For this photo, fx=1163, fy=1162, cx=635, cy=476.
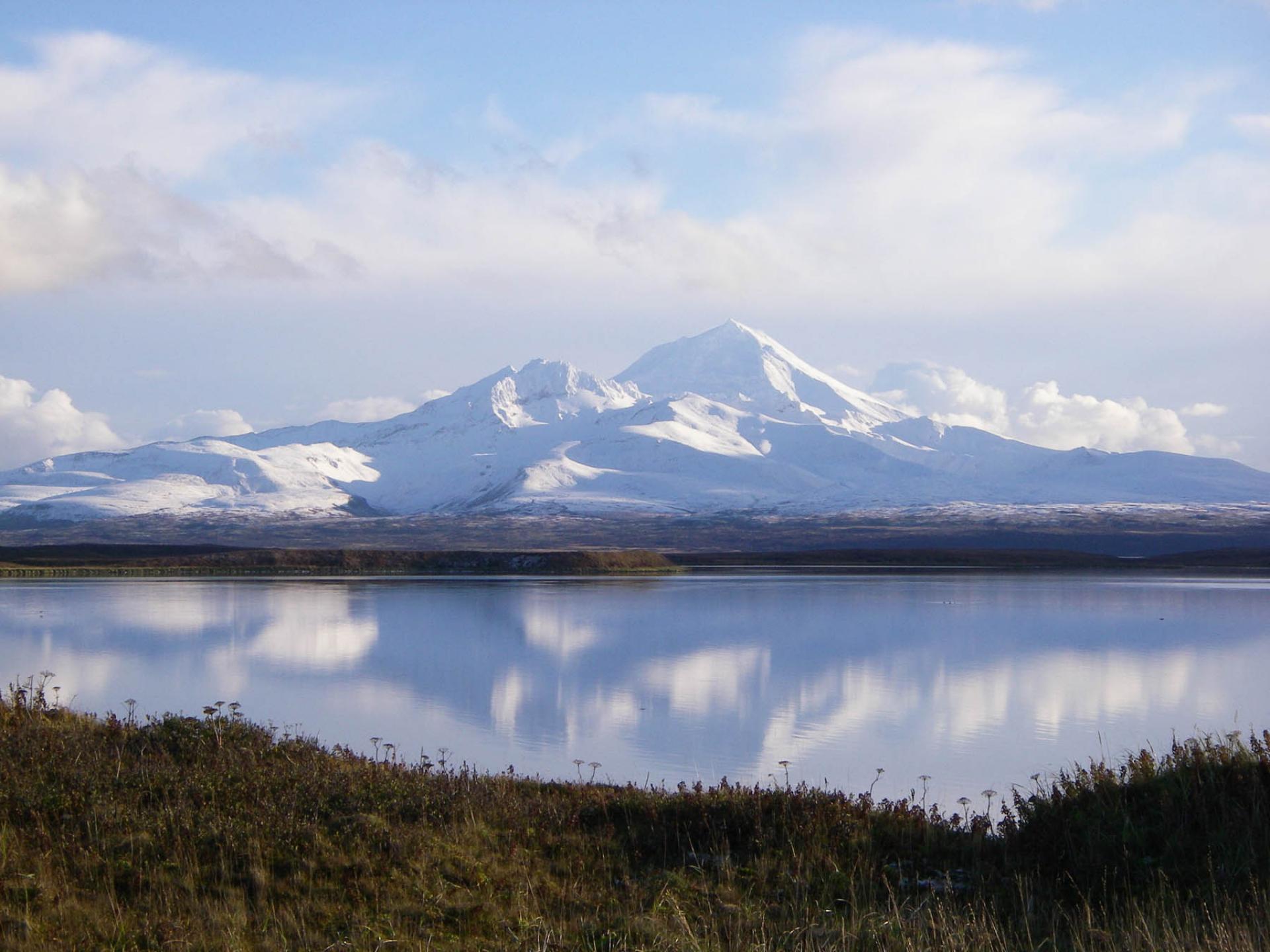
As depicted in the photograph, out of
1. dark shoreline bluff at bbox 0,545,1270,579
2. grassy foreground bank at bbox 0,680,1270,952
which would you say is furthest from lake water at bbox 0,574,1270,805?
dark shoreline bluff at bbox 0,545,1270,579

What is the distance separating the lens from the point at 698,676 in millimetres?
20422

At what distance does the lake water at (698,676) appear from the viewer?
13.7 metres

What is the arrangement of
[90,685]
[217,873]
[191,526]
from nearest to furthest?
[217,873], [90,685], [191,526]

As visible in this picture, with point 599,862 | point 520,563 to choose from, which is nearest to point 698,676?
point 599,862

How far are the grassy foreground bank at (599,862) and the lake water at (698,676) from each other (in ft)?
10.4

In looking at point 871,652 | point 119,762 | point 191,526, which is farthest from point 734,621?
point 191,526

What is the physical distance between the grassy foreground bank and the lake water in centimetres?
317

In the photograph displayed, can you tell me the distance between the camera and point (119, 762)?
8750mm

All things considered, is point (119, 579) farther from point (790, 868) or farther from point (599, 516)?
point (599, 516)

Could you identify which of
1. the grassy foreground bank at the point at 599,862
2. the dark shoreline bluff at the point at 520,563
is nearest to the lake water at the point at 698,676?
the grassy foreground bank at the point at 599,862

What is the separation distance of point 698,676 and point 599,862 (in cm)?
1318

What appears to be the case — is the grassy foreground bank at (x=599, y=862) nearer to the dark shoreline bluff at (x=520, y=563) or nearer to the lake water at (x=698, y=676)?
the lake water at (x=698, y=676)

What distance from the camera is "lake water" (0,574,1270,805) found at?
13.7 meters

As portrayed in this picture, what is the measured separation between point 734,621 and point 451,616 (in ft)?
27.2
